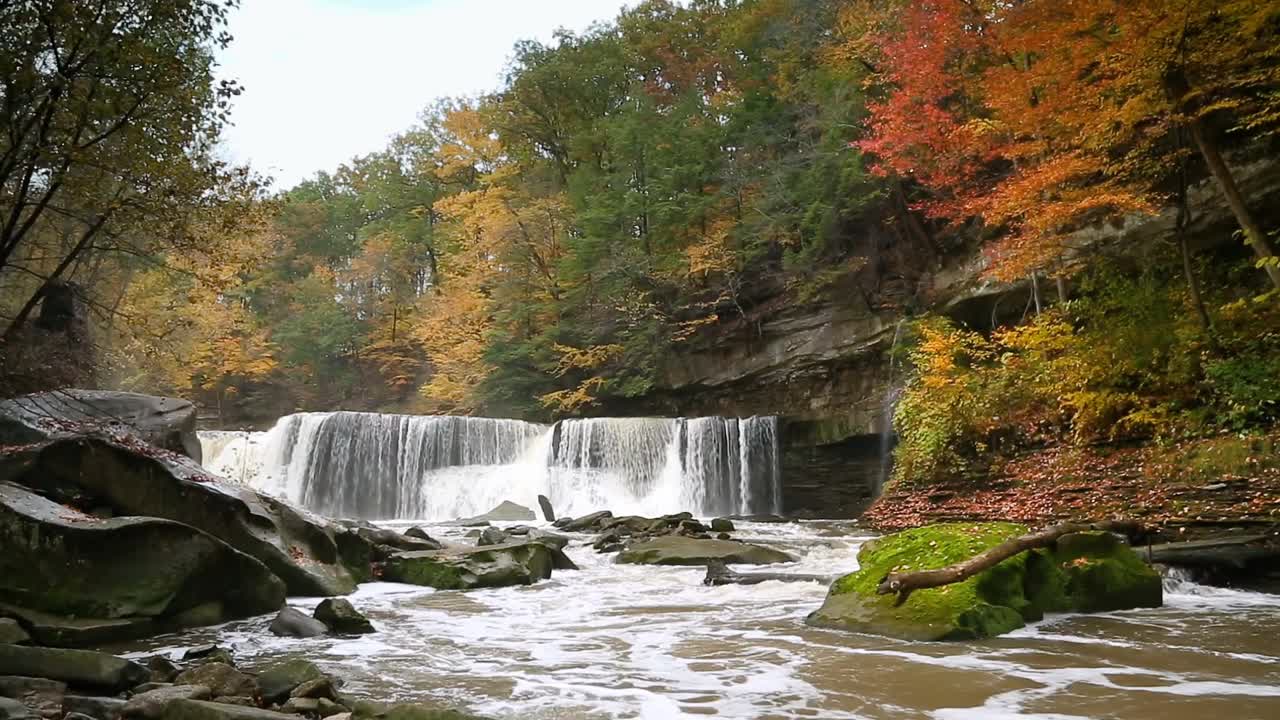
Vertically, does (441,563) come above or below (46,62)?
below

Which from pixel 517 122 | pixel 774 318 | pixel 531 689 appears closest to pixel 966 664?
pixel 531 689

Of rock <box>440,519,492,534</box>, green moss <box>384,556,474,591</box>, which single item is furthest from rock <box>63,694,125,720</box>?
rock <box>440,519,492,534</box>

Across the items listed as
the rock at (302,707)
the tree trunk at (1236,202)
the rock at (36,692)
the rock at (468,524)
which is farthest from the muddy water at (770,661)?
the rock at (468,524)

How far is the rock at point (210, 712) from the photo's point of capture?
3.59 meters

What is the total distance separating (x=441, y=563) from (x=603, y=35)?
25636mm

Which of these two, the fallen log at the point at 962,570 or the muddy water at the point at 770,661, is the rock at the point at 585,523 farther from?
the fallen log at the point at 962,570

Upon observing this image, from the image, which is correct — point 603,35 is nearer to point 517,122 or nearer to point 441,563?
point 517,122

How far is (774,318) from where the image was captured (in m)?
22.0

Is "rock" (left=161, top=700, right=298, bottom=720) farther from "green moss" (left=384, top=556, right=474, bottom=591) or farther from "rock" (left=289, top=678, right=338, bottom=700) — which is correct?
"green moss" (left=384, top=556, right=474, bottom=591)

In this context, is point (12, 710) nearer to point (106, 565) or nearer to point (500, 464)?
point (106, 565)

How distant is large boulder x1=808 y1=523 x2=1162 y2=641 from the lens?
19.9ft

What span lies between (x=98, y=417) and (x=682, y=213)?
55.4 ft

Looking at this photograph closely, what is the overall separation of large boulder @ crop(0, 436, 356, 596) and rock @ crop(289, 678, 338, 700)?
3.83 metres

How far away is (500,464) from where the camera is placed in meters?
21.7
